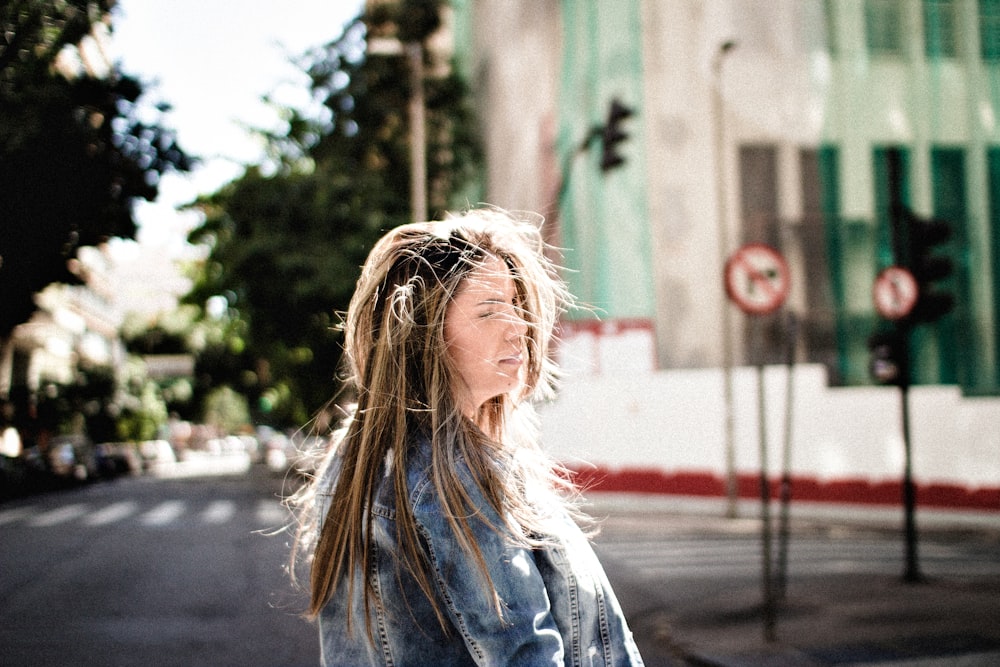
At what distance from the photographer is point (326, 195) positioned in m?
22.6

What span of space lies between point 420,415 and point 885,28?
1728cm

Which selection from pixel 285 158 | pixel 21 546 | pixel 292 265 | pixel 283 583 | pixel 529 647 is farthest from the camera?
pixel 285 158

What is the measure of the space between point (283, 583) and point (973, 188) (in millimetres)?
12492

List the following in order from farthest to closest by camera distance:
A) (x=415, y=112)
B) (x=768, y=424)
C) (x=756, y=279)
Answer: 1. (x=415, y=112)
2. (x=768, y=424)
3. (x=756, y=279)

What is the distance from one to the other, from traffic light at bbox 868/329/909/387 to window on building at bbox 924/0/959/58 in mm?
9001

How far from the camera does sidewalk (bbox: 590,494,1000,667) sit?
6.28 meters

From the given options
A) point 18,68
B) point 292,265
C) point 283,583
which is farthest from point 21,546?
point 292,265

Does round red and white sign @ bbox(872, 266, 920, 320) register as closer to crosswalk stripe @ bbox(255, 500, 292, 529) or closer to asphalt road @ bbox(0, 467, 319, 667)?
asphalt road @ bbox(0, 467, 319, 667)

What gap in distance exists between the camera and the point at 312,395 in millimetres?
29656

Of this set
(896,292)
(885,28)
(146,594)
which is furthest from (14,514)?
(885,28)

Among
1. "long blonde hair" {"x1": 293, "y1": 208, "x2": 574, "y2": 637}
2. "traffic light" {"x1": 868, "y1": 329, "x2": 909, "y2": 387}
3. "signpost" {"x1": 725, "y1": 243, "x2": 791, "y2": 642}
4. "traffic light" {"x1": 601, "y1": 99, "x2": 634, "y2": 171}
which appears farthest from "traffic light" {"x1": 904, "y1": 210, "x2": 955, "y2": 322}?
"long blonde hair" {"x1": 293, "y1": 208, "x2": 574, "y2": 637}

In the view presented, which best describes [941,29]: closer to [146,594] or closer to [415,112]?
[415,112]

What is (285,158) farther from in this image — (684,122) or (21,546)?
(21,546)

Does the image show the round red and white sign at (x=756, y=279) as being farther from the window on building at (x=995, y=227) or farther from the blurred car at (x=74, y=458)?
the blurred car at (x=74, y=458)
